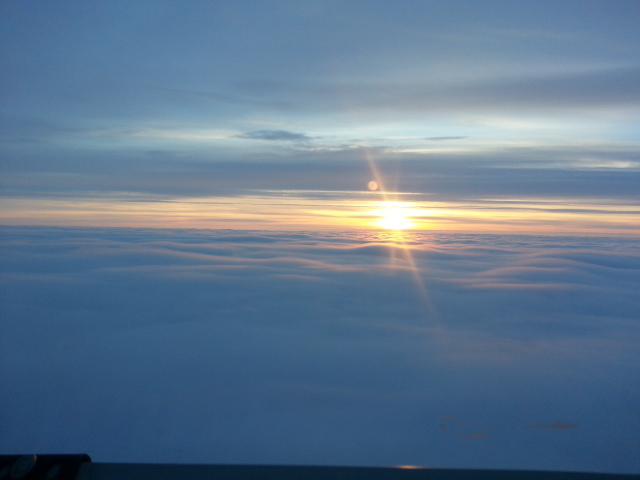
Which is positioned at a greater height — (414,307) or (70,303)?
(414,307)

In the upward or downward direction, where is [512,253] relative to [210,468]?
upward

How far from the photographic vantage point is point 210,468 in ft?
5.96

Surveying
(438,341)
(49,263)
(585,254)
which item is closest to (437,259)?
(585,254)

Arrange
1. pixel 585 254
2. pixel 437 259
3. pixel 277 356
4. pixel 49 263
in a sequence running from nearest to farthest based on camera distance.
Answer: pixel 277 356 → pixel 49 263 → pixel 437 259 → pixel 585 254

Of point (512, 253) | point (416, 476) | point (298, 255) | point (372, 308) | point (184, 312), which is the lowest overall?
point (416, 476)

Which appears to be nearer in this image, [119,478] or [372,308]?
[119,478]

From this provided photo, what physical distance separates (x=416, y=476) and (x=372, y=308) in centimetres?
304

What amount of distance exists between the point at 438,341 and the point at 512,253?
23.6ft

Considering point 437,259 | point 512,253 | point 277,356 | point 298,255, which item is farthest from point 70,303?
point 512,253

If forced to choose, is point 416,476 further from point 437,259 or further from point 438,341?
point 437,259

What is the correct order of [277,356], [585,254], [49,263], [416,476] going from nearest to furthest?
[416,476]
[277,356]
[49,263]
[585,254]

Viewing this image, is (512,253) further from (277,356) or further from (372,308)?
(277,356)

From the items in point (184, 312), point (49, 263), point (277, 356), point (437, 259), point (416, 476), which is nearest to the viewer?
point (416, 476)

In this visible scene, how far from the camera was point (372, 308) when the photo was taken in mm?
4746
